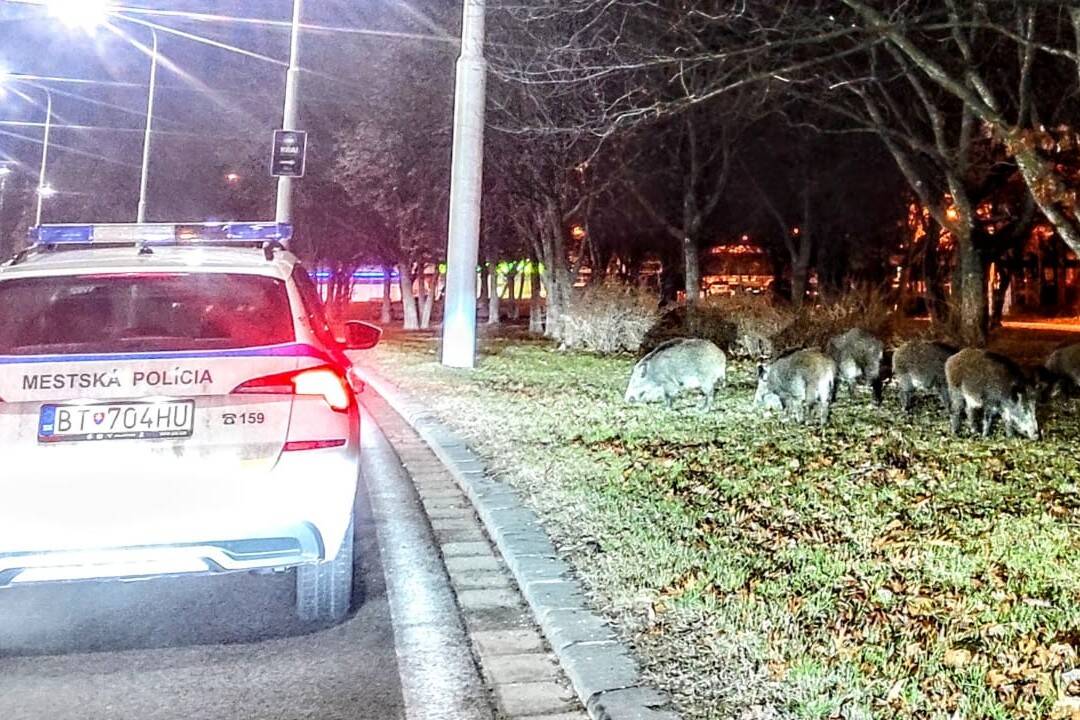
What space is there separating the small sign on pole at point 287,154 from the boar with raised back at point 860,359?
9.45 m

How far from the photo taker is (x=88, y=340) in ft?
16.6

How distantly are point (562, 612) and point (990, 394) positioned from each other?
267 inches

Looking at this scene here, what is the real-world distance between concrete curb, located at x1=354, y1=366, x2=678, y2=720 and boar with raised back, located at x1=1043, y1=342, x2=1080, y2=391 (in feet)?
26.3

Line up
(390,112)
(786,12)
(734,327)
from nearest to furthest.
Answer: (786,12) < (734,327) < (390,112)

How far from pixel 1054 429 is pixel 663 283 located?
3158 centimetres

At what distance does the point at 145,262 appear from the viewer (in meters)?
4.77

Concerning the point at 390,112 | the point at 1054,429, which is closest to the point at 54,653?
the point at 1054,429

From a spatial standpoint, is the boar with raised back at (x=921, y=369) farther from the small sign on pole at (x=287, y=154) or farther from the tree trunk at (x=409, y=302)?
the tree trunk at (x=409, y=302)

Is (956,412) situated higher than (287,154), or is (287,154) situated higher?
(287,154)

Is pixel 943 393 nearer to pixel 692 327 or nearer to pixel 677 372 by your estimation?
pixel 677 372

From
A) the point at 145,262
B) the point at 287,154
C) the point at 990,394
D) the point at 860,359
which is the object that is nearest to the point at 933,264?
the point at 860,359

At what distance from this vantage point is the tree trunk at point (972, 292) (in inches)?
750

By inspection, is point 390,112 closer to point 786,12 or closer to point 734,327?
point 734,327

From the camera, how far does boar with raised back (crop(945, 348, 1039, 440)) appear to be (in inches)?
390
